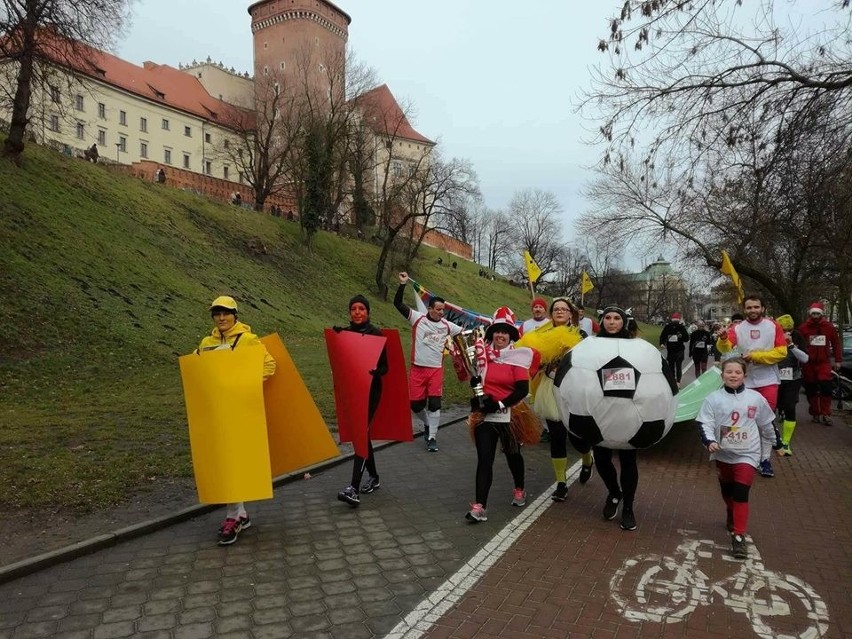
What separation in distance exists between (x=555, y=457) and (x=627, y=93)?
16.4 feet

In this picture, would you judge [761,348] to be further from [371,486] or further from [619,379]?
[371,486]

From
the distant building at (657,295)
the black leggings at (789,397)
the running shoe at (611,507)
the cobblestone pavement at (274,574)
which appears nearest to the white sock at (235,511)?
the cobblestone pavement at (274,574)

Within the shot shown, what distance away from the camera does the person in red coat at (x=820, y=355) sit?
10156mm

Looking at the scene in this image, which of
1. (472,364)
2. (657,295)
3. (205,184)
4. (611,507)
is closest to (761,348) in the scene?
(611,507)

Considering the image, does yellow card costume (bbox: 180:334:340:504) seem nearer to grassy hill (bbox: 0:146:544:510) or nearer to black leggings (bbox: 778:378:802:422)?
grassy hill (bbox: 0:146:544:510)

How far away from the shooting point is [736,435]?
489 centimetres

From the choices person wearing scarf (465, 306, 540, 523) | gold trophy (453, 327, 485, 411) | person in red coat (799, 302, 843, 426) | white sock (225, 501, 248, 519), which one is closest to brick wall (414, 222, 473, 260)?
person in red coat (799, 302, 843, 426)

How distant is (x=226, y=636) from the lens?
11.2 ft

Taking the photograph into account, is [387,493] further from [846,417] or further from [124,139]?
[124,139]

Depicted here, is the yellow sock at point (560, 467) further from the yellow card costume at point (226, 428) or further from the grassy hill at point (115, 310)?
the grassy hill at point (115, 310)

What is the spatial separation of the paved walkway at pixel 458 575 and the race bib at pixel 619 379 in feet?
3.98

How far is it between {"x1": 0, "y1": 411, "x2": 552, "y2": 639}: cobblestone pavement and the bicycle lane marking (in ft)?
0.23

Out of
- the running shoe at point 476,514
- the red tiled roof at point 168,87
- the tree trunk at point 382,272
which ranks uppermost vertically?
the red tiled roof at point 168,87

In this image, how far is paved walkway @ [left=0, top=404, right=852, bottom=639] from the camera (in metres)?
3.55
